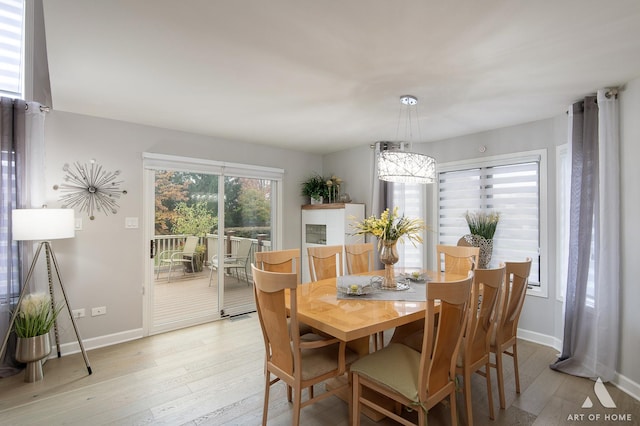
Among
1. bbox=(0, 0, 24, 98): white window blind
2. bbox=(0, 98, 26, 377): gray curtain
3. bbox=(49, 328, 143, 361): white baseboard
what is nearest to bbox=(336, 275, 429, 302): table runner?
bbox=(49, 328, 143, 361): white baseboard

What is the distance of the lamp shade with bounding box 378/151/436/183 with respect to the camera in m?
2.64

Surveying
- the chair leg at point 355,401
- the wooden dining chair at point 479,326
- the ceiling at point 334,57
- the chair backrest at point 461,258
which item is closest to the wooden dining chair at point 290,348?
the chair leg at point 355,401

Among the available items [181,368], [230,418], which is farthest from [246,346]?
[230,418]

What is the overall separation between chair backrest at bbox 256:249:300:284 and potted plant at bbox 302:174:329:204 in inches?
81.8

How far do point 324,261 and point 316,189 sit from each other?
1.89m

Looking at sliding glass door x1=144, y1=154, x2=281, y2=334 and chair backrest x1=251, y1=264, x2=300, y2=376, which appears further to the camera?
sliding glass door x1=144, y1=154, x2=281, y2=334

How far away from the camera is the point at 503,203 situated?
12.4 ft

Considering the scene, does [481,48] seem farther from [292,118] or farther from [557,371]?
[557,371]

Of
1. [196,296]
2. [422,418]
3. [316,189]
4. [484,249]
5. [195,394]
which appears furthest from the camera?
[316,189]

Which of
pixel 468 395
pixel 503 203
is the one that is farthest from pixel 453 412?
pixel 503 203

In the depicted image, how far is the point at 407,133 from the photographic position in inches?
159

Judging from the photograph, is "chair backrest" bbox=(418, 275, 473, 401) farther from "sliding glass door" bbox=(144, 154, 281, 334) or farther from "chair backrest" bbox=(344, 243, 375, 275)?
"sliding glass door" bbox=(144, 154, 281, 334)

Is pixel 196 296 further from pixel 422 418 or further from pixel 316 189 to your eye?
pixel 422 418

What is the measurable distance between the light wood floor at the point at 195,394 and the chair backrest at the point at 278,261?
942mm
